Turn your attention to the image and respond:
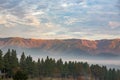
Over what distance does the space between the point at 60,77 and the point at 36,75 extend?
34.0m

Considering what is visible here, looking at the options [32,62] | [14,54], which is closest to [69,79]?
[32,62]

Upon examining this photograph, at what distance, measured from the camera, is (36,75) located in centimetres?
16612

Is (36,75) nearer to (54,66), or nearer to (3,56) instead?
(54,66)

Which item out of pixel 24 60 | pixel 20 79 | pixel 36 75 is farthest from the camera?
pixel 36 75

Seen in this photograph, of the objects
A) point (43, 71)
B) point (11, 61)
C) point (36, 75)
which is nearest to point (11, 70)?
point (11, 61)

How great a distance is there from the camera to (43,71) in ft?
579

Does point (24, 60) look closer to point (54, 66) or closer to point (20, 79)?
point (54, 66)

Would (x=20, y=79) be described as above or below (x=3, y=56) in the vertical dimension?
below

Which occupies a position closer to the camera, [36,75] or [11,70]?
[11,70]

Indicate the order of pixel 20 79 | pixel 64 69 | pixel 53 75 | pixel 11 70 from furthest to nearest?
pixel 64 69
pixel 53 75
pixel 11 70
pixel 20 79

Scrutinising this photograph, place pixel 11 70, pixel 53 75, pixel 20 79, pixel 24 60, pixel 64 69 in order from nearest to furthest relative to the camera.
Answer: pixel 20 79 → pixel 11 70 → pixel 24 60 → pixel 53 75 → pixel 64 69

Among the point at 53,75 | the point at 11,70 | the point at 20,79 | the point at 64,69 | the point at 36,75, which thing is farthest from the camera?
the point at 64,69

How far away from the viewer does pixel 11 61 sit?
132m

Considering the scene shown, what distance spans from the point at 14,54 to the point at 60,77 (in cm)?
6782
